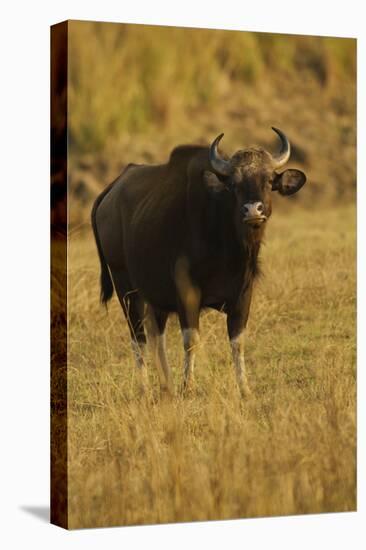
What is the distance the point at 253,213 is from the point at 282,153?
1.67ft

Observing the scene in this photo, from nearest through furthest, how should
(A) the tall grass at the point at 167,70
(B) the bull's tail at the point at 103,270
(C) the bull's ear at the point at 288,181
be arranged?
(A) the tall grass at the point at 167,70, (C) the bull's ear at the point at 288,181, (B) the bull's tail at the point at 103,270

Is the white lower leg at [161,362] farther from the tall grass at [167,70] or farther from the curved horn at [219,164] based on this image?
the tall grass at [167,70]

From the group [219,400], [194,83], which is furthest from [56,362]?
[194,83]

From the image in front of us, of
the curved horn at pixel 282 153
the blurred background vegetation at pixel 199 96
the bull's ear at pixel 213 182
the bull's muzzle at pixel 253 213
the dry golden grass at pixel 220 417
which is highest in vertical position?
the blurred background vegetation at pixel 199 96

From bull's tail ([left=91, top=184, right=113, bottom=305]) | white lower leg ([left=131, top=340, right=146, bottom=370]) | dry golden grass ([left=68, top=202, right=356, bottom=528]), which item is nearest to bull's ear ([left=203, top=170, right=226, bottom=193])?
bull's tail ([left=91, top=184, right=113, bottom=305])

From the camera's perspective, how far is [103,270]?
1358 cm

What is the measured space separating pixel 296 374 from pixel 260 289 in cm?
71

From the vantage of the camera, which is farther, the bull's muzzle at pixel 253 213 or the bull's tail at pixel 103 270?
the bull's tail at pixel 103 270

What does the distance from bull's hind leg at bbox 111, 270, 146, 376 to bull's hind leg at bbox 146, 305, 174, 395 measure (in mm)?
59

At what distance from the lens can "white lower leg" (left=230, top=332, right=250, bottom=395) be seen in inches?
516

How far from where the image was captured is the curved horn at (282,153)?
1312 cm

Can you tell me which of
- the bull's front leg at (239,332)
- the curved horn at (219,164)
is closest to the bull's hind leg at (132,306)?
the bull's front leg at (239,332)

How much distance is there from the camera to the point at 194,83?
13094mm

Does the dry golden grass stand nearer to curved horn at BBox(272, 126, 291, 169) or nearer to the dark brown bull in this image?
the dark brown bull
